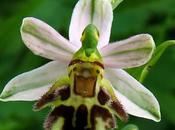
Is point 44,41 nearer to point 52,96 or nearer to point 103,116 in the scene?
point 52,96

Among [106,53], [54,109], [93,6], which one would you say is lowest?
[54,109]

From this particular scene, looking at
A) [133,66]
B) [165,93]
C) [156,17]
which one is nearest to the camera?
[133,66]

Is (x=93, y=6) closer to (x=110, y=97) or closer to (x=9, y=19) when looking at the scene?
(x=110, y=97)

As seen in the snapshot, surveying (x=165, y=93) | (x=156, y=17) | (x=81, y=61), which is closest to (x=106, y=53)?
(x=81, y=61)

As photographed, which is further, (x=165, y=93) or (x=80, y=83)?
(x=165, y=93)

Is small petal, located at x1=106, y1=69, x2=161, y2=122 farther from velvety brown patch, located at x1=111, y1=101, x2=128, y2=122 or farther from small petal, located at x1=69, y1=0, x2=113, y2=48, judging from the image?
small petal, located at x1=69, y1=0, x2=113, y2=48

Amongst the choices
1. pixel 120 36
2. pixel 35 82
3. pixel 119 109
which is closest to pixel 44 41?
pixel 35 82

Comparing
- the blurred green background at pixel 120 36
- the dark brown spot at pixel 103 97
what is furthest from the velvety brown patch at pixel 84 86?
the blurred green background at pixel 120 36

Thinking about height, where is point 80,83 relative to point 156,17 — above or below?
below
